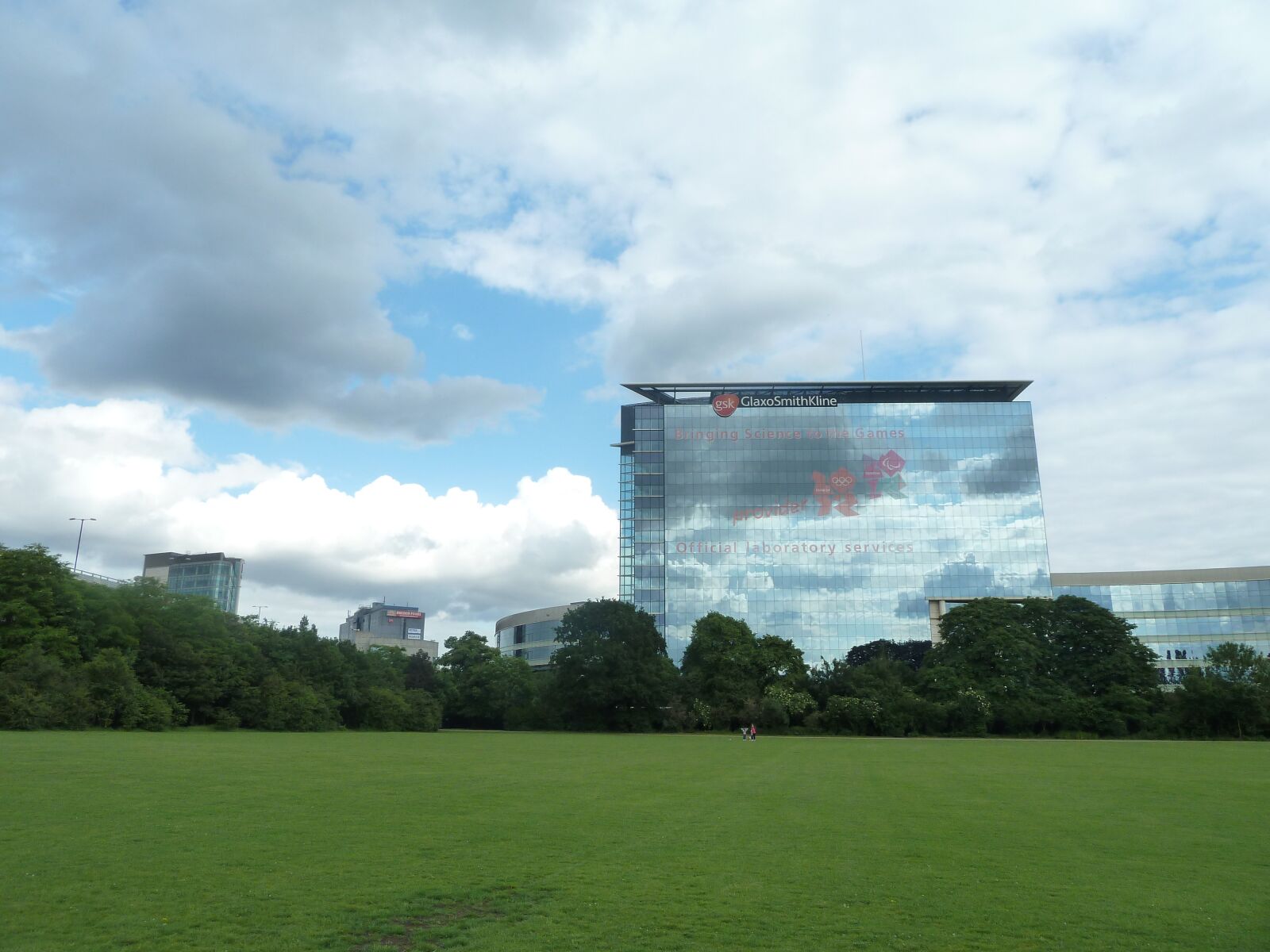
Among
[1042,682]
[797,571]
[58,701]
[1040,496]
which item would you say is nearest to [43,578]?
[58,701]

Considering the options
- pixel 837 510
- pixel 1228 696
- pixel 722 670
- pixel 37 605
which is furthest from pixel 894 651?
pixel 37 605

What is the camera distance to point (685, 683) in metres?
92.4

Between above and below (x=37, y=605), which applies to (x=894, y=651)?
below

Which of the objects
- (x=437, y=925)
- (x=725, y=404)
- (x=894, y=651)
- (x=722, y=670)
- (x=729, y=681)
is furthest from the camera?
(x=725, y=404)

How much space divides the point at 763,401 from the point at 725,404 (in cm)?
632

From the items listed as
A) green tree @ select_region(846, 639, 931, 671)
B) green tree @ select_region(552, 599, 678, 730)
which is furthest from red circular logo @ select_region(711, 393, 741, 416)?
green tree @ select_region(552, 599, 678, 730)

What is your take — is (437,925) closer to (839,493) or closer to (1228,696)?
(1228,696)

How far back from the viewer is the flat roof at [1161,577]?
130 m

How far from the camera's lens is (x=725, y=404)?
476 ft

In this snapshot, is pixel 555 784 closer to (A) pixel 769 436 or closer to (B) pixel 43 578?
(B) pixel 43 578

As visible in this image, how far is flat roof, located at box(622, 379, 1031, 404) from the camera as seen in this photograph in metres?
144

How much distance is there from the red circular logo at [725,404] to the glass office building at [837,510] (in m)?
0.30

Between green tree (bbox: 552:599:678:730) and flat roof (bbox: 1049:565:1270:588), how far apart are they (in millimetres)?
78775

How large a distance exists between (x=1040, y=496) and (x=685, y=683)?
77.9 m
